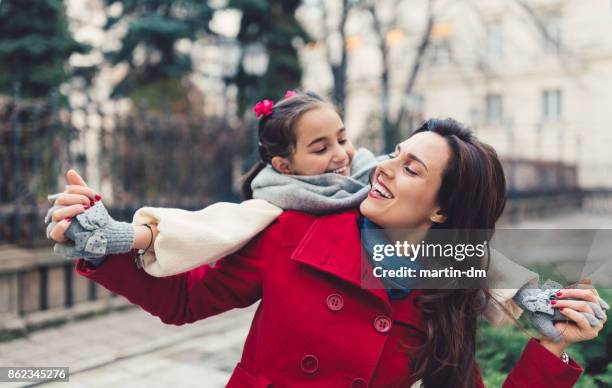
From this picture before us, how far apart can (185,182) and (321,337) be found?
7148 millimetres

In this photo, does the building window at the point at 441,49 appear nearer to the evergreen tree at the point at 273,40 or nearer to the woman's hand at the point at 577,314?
the evergreen tree at the point at 273,40

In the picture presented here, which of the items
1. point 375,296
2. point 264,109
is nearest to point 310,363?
point 375,296

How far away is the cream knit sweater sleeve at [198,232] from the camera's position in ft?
5.48

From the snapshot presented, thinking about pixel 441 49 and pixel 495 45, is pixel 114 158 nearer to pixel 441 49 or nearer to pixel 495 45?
pixel 441 49

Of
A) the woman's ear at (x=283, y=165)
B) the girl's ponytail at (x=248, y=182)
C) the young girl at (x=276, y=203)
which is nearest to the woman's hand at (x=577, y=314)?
the young girl at (x=276, y=203)

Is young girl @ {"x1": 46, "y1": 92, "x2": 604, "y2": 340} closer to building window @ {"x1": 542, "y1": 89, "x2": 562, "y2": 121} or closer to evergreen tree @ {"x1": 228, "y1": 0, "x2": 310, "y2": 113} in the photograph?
evergreen tree @ {"x1": 228, "y1": 0, "x2": 310, "y2": 113}

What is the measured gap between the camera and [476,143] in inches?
70.9

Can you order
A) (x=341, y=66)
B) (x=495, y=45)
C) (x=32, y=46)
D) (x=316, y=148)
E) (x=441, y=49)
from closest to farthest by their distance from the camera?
1. (x=316, y=148)
2. (x=32, y=46)
3. (x=341, y=66)
4. (x=441, y=49)
5. (x=495, y=45)

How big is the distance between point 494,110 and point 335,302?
31153 mm

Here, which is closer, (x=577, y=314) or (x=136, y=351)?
(x=577, y=314)

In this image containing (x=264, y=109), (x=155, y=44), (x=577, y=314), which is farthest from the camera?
(x=155, y=44)

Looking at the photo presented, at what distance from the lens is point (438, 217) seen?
182 cm

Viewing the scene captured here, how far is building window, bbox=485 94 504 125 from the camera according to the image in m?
29.6

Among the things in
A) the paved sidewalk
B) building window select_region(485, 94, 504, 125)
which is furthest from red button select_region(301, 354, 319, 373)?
building window select_region(485, 94, 504, 125)
